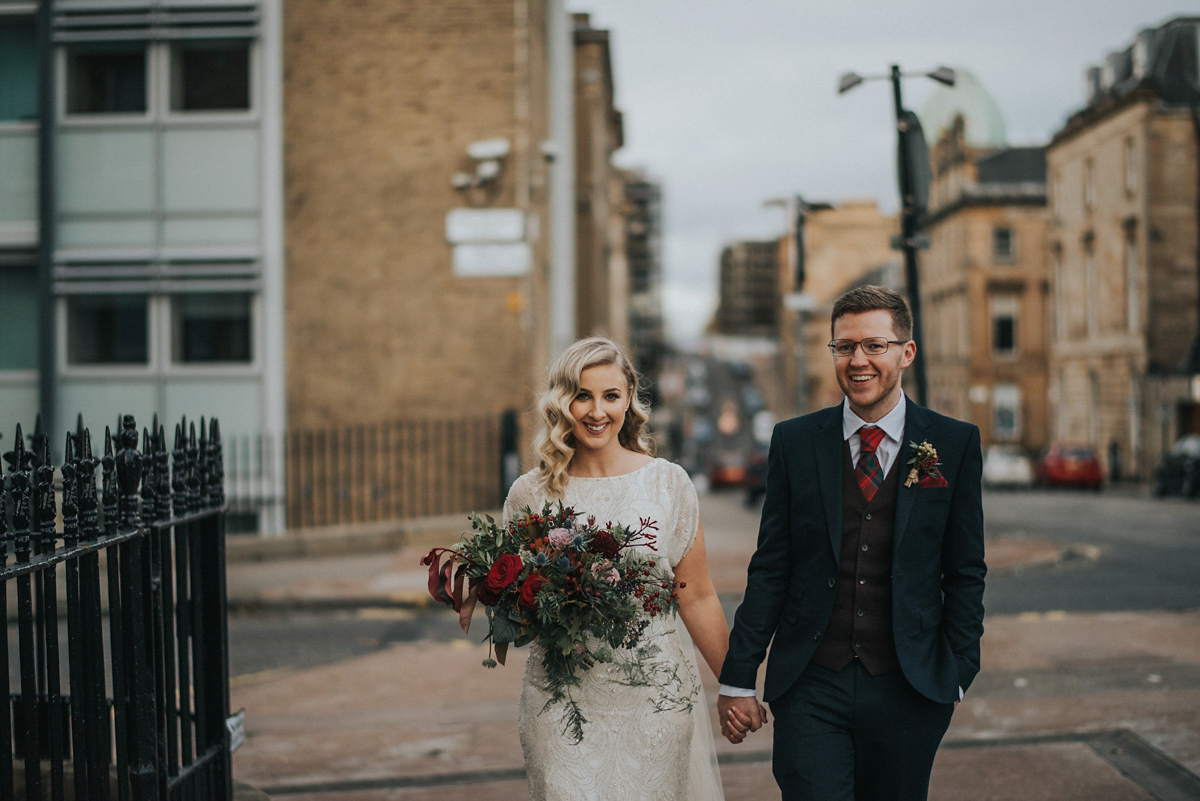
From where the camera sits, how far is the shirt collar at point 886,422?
136 inches

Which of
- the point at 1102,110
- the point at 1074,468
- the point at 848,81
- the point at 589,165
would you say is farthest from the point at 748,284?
the point at 848,81

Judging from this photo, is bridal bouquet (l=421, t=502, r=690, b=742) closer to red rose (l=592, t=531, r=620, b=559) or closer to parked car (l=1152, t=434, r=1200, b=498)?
red rose (l=592, t=531, r=620, b=559)

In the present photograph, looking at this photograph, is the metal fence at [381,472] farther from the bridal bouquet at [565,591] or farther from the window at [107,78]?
the bridal bouquet at [565,591]

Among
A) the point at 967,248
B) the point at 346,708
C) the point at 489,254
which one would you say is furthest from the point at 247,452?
the point at 967,248

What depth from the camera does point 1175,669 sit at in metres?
7.70

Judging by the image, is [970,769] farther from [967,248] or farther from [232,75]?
[967,248]

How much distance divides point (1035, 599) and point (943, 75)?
18.4ft

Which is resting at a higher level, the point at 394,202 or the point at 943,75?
the point at 943,75

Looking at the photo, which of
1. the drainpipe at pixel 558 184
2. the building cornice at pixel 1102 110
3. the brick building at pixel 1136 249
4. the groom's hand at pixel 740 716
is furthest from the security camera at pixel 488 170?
the building cornice at pixel 1102 110

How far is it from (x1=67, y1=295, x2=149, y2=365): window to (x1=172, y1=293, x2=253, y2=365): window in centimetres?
47

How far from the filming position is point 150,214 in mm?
15602

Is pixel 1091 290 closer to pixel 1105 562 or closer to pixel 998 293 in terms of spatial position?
pixel 998 293

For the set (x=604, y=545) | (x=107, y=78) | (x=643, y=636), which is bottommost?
(x=643, y=636)

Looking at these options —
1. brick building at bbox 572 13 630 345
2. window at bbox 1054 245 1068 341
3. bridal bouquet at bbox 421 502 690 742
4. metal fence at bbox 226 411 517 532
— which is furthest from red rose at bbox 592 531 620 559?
window at bbox 1054 245 1068 341
